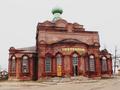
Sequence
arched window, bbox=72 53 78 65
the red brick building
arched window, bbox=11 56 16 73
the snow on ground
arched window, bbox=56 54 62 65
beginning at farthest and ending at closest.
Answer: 1. arched window, bbox=11 56 16 73
2. arched window, bbox=72 53 78 65
3. arched window, bbox=56 54 62 65
4. the red brick building
5. the snow on ground

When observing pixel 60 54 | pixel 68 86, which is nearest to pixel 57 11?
pixel 60 54

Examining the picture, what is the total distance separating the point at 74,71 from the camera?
158 ft

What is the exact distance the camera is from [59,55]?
48.2 metres

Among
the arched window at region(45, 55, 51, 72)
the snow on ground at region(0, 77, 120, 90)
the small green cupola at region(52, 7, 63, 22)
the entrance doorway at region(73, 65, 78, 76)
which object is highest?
the small green cupola at region(52, 7, 63, 22)

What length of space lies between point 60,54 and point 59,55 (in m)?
0.26

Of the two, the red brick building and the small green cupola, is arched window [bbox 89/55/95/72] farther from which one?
the small green cupola

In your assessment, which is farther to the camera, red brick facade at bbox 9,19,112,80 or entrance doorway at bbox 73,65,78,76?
entrance doorway at bbox 73,65,78,76

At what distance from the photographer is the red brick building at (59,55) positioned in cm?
4791

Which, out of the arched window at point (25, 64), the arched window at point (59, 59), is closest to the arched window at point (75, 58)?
the arched window at point (59, 59)

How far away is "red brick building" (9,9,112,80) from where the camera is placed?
4791cm

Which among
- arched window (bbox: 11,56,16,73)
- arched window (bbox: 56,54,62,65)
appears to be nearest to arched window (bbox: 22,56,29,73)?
arched window (bbox: 11,56,16,73)

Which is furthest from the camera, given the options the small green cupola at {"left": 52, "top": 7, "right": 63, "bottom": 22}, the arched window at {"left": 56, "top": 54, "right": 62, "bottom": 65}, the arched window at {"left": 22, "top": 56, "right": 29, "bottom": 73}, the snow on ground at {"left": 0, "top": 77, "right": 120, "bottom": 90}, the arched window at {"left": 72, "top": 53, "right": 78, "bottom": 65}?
the small green cupola at {"left": 52, "top": 7, "right": 63, "bottom": 22}

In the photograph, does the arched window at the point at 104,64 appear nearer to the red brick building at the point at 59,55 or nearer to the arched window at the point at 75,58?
the red brick building at the point at 59,55

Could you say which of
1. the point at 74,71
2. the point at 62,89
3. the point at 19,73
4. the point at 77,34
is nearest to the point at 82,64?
the point at 74,71
